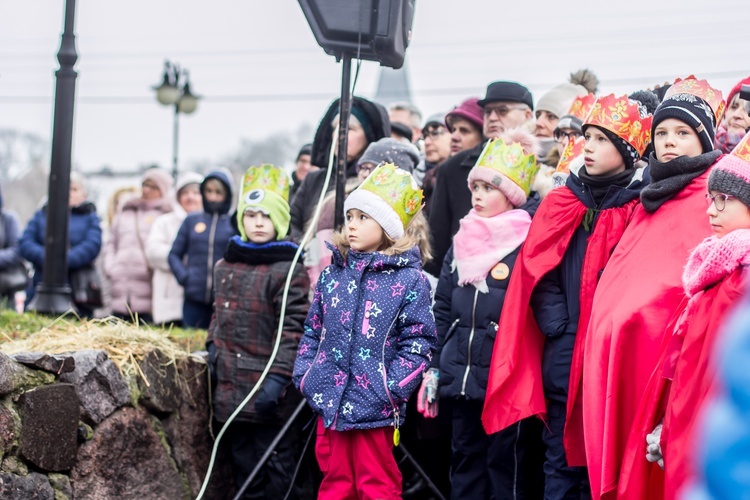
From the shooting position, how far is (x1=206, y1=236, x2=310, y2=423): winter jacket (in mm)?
5426

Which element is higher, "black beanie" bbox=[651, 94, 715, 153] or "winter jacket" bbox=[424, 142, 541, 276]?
"black beanie" bbox=[651, 94, 715, 153]

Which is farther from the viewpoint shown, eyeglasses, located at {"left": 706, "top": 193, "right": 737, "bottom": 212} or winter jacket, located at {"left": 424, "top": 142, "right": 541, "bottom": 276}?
winter jacket, located at {"left": 424, "top": 142, "right": 541, "bottom": 276}

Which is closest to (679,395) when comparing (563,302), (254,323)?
(563,302)

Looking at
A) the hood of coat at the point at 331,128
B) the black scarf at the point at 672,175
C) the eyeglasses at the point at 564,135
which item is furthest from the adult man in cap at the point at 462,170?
the black scarf at the point at 672,175

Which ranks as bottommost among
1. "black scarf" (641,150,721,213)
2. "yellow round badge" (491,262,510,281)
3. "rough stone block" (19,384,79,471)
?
"rough stone block" (19,384,79,471)

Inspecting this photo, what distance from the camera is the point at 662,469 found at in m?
3.62

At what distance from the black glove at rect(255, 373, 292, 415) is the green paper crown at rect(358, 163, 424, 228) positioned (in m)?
1.10

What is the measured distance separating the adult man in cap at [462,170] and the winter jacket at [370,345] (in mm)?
1264

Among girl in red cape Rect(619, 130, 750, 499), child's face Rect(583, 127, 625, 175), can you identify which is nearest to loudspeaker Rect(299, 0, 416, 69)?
child's face Rect(583, 127, 625, 175)

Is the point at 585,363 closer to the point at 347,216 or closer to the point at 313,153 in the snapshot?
the point at 347,216

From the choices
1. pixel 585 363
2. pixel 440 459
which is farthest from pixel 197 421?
pixel 585 363

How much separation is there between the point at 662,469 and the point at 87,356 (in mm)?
2800

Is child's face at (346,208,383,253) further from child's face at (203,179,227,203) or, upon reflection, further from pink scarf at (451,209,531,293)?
child's face at (203,179,227,203)

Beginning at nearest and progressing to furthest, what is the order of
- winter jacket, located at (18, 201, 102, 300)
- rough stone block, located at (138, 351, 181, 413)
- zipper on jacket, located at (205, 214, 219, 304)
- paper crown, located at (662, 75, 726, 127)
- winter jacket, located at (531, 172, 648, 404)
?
paper crown, located at (662, 75, 726, 127) → winter jacket, located at (531, 172, 648, 404) → rough stone block, located at (138, 351, 181, 413) → zipper on jacket, located at (205, 214, 219, 304) → winter jacket, located at (18, 201, 102, 300)
